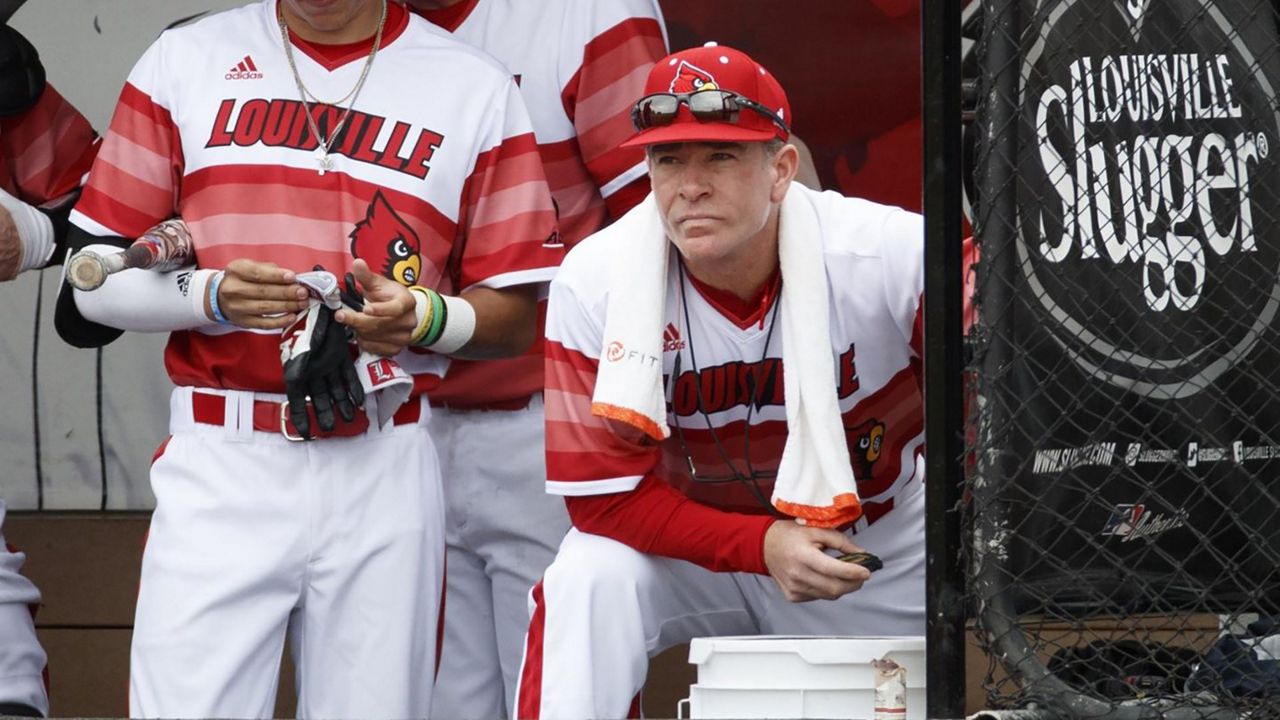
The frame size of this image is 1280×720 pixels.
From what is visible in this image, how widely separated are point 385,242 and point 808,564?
89 cm

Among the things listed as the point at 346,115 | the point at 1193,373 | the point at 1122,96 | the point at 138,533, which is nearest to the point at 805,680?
the point at 1193,373

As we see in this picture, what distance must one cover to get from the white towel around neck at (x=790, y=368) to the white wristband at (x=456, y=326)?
24 cm

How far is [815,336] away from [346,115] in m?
0.88

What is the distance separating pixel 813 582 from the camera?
2.93 meters

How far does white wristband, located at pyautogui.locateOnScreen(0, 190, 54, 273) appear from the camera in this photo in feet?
11.4

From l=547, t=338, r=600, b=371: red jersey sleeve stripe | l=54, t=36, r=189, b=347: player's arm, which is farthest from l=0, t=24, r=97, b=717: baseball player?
l=547, t=338, r=600, b=371: red jersey sleeve stripe

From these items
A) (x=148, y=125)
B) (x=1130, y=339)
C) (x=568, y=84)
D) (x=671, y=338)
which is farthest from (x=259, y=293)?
(x=1130, y=339)

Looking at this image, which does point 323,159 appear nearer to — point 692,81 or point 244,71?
point 244,71

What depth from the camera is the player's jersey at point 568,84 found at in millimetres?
3594

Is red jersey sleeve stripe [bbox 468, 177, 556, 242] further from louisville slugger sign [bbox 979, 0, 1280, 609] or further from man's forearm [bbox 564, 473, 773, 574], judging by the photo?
louisville slugger sign [bbox 979, 0, 1280, 609]

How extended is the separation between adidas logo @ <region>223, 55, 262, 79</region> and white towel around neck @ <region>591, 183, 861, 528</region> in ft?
2.29

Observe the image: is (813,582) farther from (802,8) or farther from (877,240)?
(802,8)

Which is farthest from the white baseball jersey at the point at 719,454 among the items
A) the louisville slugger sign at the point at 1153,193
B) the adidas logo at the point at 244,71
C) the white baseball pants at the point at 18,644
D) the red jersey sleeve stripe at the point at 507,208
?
the white baseball pants at the point at 18,644

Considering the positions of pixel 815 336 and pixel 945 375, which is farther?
pixel 815 336
